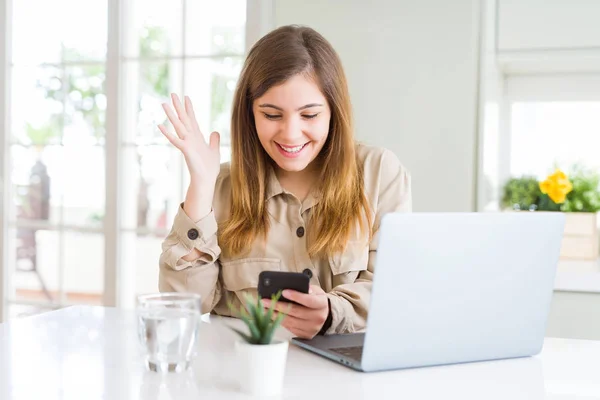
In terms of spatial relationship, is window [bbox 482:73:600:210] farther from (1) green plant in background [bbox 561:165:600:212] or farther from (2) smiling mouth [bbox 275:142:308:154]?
(2) smiling mouth [bbox 275:142:308:154]

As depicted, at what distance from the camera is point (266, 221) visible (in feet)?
5.97

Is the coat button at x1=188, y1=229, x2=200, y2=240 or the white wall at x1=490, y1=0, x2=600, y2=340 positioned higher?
the white wall at x1=490, y1=0, x2=600, y2=340

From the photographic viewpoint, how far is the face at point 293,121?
67.1 inches

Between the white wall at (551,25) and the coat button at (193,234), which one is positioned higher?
the white wall at (551,25)

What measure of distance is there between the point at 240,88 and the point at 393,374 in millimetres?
896

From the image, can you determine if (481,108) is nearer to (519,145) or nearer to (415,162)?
(415,162)

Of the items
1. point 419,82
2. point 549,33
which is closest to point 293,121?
point 419,82

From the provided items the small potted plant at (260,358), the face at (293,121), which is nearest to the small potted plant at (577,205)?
the face at (293,121)

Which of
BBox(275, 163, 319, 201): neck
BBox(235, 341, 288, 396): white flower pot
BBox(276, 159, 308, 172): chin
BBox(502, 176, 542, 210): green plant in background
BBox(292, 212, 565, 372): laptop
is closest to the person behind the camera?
BBox(235, 341, 288, 396): white flower pot

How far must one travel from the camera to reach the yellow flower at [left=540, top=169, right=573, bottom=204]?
2.95 m

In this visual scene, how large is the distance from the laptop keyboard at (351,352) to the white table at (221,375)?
0.03m

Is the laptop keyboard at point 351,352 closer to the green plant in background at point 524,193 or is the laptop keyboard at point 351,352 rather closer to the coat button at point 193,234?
the coat button at point 193,234

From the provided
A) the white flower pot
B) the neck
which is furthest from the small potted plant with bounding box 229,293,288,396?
the neck

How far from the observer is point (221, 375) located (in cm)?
111
